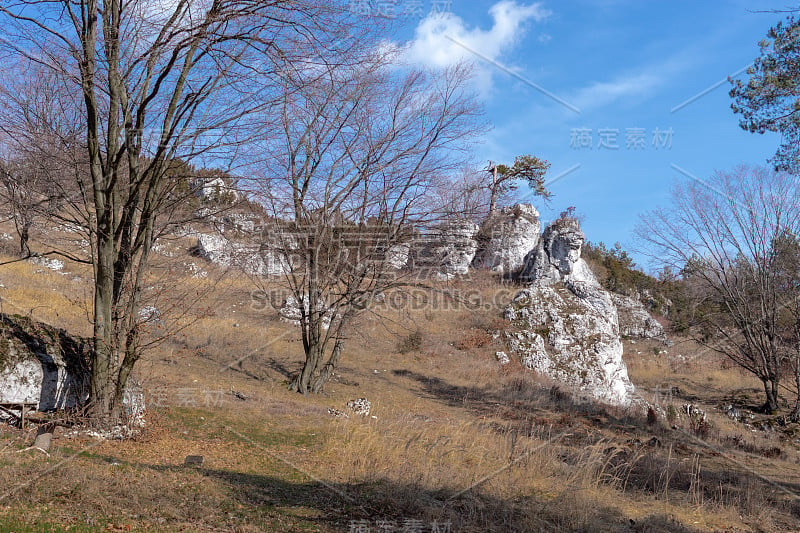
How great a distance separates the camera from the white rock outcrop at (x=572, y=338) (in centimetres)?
2033

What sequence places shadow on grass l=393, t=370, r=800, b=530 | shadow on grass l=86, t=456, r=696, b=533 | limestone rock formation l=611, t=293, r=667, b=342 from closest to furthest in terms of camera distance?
1. shadow on grass l=86, t=456, r=696, b=533
2. shadow on grass l=393, t=370, r=800, b=530
3. limestone rock formation l=611, t=293, r=667, b=342

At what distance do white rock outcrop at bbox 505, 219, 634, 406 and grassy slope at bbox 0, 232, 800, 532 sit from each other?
307cm

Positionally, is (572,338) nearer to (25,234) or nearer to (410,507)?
(410,507)

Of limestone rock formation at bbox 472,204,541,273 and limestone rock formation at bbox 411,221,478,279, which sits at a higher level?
limestone rock formation at bbox 472,204,541,273

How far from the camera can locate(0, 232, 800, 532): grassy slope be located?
5.15m

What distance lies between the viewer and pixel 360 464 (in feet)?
24.2

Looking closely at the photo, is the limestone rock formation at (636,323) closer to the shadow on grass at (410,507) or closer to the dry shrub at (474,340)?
the dry shrub at (474,340)

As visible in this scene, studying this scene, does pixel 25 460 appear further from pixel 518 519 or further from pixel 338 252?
pixel 338 252

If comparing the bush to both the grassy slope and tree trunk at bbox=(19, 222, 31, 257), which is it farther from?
tree trunk at bbox=(19, 222, 31, 257)

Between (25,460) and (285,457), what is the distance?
9.87 ft

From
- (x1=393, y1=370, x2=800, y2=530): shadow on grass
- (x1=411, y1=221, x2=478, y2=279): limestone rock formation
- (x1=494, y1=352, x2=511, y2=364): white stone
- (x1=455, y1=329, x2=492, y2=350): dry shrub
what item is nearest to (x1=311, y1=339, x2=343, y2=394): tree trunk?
(x1=411, y1=221, x2=478, y2=279): limestone rock formation

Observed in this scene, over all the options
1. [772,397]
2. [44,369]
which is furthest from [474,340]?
[44,369]

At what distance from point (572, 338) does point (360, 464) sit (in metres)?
16.2

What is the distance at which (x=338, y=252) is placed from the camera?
13.2 metres
